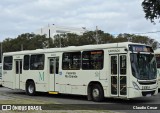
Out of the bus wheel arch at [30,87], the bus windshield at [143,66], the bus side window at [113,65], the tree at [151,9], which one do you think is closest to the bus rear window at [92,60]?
the bus side window at [113,65]

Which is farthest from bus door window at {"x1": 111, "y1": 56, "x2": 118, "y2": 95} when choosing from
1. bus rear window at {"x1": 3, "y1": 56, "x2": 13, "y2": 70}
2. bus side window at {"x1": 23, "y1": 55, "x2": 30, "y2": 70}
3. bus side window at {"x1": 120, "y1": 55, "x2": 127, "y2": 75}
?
bus rear window at {"x1": 3, "y1": 56, "x2": 13, "y2": 70}

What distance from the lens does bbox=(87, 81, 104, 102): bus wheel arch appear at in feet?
60.1

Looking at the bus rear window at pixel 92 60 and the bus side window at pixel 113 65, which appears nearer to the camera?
the bus side window at pixel 113 65

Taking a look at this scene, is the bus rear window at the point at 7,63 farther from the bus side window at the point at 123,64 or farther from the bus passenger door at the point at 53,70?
the bus side window at the point at 123,64

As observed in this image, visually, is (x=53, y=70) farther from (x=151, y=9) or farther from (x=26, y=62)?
(x=151, y=9)

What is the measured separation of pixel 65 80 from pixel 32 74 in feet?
10.8

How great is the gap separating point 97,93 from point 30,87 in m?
6.31

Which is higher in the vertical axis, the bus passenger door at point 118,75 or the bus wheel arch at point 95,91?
the bus passenger door at point 118,75

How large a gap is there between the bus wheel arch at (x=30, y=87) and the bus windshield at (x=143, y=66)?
314 inches

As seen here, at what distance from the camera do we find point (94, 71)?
61.4 ft

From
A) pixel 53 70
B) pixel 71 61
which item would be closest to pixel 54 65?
pixel 53 70

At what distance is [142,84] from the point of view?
679 inches

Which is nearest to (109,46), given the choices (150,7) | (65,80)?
(65,80)

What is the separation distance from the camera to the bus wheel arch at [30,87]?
23.1 m
